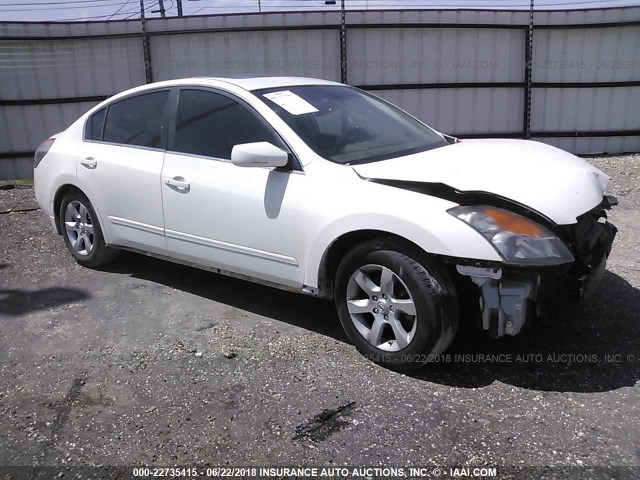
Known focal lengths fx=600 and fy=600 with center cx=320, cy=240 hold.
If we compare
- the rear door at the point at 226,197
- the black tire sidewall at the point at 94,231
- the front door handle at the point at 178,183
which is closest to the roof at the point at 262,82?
the rear door at the point at 226,197

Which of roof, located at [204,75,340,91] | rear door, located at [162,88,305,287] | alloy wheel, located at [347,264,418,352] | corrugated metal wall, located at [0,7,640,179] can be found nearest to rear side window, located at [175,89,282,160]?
rear door, located at [162,88,305,287]

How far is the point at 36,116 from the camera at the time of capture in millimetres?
10656

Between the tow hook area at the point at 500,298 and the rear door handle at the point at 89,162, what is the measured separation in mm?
3124

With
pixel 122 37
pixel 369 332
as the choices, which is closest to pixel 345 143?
pixel 369 332

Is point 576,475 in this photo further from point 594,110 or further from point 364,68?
point 594,110

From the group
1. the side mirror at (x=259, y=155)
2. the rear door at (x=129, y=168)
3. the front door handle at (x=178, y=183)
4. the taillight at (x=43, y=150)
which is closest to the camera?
the side mirror at (x=259, y=155)

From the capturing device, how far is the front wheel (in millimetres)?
3102

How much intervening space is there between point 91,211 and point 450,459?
358cm

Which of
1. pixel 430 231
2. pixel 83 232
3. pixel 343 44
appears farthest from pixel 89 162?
pixel 343 44

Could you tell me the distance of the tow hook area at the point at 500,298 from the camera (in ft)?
9.78

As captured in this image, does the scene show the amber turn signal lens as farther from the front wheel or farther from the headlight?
the front wheel

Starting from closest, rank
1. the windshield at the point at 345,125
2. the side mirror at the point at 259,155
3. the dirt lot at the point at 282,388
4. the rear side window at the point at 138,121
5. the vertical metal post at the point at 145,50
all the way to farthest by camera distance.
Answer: the dirt lot at the point at 282,388 → the side mirror at the point at 259,155 → the windshield at the point at 345,125 → the rear side window at the point at 138,121 → the vertical metal post at the point at 145,50

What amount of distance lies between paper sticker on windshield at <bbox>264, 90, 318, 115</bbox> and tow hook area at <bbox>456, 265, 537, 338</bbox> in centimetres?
155

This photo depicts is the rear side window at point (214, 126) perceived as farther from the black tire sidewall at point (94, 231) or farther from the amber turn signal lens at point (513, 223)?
the amber turn signal lens at point (513, 223)
